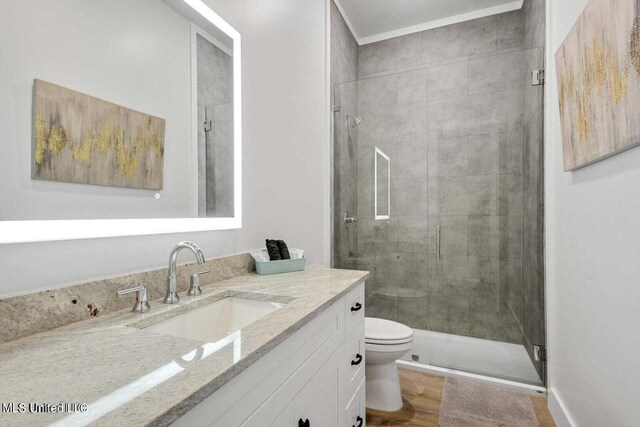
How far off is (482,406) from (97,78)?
236 centimetres

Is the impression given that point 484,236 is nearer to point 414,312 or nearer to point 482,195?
point 482,195

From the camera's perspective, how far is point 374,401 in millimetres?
1804

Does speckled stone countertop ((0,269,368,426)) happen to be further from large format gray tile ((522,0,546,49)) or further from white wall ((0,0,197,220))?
large format gray tile ((522,0,546,49))

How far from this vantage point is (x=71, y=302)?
32.4 inches

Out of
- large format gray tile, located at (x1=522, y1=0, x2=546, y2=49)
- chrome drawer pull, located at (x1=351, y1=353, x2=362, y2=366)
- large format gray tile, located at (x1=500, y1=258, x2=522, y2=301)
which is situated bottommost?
chrome drawer pull, located at (x1=351, y1=353, x2=362, y2=366)

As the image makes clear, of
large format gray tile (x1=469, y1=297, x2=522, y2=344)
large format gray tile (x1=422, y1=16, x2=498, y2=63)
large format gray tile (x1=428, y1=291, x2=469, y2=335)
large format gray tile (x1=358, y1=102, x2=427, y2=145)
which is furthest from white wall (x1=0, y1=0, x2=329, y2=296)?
large format gray tile (x1=469, y1=297, x2=522, y2=344)

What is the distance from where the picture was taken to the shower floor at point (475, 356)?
207cm

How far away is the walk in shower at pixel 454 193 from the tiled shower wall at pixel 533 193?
0.03 ft

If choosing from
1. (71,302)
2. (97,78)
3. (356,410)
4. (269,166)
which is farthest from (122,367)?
(269,166)

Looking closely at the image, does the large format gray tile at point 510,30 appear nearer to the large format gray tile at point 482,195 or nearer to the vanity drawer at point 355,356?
the large format gray tile at point 482,195

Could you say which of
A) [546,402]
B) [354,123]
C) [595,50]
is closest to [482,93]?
[354,123]

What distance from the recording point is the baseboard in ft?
4.99

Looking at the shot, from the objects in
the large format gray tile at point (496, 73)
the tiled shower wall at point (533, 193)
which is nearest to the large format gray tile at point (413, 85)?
the large format gray tile at point (496, 73)

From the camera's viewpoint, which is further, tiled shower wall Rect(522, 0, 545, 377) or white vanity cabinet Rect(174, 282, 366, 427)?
tiled shower wall Rect(522, 0, 545, 377)
